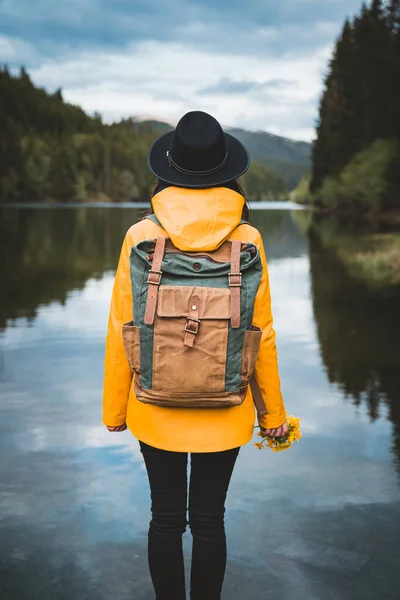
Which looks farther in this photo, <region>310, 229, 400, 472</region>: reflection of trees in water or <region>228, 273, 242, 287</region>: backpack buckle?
<region>310, 229, 400, 472</region>: reflection of trees in water

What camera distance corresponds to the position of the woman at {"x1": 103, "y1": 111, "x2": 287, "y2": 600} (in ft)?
8.75

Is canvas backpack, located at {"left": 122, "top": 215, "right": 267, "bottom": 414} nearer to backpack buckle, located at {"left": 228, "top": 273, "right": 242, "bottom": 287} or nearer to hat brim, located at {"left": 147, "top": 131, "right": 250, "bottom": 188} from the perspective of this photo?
backpack buckle, located at {"left": 228, "top": 273, "right": 242, "bottom": 287}

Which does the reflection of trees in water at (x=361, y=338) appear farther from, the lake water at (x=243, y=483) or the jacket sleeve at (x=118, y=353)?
the jacket sleeve at (x=118, y=353)

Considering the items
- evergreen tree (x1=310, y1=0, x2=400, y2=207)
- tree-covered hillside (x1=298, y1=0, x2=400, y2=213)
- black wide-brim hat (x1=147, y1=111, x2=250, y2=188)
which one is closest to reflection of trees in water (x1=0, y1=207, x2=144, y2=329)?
black wide-brim hat (x1=147, y1=111, x2=250, y2=188)

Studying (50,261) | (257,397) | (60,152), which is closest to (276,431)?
(257,397)

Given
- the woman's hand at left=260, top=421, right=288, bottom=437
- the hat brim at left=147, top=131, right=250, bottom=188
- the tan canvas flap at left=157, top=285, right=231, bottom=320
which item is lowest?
the woman's hand at left=260, top=421, right=288, bottom=437

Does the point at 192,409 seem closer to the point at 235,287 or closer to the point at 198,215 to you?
the point at 235,287

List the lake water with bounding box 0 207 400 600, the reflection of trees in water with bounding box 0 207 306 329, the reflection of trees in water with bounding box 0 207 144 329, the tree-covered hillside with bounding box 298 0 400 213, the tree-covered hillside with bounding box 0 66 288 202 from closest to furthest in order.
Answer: the lake water with bounding box 0 207 400 600
the reflection of trees in water with bounding box 0 207 144 329
the reflection of trees in water with bounding box 0 207 306 329
the tree-covered hillside with bounding box 298 0 400 213
the tree-covered hillside with bounding box 0 66 288 202

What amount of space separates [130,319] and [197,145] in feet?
2.17

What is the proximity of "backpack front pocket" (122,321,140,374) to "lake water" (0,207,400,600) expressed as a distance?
1153 mm

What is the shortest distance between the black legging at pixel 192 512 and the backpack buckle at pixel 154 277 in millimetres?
620

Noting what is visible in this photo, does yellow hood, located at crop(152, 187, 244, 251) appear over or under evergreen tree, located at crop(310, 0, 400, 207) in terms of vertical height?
under

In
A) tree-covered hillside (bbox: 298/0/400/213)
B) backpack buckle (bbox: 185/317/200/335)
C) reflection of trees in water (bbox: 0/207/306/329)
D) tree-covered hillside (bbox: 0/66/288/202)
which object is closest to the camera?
backpack buckle (bbox: 185/317/200/335)

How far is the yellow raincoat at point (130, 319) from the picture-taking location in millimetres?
2629
